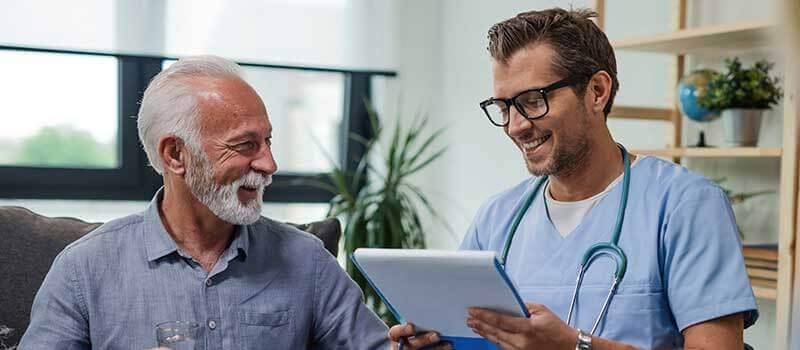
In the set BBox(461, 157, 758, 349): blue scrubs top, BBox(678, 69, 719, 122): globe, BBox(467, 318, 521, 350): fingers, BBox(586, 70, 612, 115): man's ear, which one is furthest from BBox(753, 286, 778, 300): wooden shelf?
BBox(467, 318, 521, 350): fingers

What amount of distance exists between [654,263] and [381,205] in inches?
94.0

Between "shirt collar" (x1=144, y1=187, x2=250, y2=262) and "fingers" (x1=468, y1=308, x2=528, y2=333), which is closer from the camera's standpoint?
"fingers" (x1=468, y1=308, x2=528, y2=333)

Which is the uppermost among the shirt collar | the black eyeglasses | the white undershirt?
the black eyeglasses

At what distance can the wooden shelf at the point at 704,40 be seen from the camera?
259cm

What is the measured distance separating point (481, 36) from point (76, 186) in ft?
5.96

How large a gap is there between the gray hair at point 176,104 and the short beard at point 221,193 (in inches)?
1.4

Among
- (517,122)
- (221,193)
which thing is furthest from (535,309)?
(221,193)

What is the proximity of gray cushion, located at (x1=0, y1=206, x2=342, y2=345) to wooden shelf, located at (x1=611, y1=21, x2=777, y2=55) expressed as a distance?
5.52ft

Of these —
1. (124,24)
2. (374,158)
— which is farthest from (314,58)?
(124,24)

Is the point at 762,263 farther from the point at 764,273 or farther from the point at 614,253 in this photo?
the point at 614,253

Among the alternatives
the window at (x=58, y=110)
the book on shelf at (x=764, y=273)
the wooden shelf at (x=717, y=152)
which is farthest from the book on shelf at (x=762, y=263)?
the window at (x=58, y=110)

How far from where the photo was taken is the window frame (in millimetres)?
3873

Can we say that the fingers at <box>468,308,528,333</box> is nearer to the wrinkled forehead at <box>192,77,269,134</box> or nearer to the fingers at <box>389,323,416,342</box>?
the fingers at <box>389,323,416,342</box>

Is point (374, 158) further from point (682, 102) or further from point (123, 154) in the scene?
point (682, 102)
